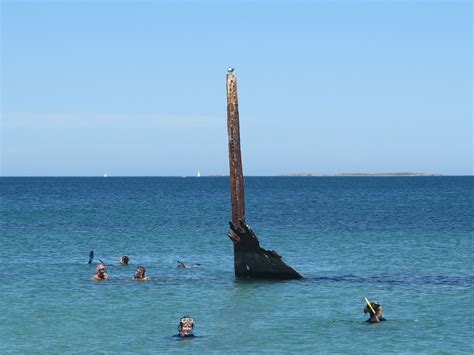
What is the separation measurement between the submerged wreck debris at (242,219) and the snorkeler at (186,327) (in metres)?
10.4

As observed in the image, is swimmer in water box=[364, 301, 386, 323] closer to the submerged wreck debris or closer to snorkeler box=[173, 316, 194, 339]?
snorkeler box=[173, 316, 194, 339]

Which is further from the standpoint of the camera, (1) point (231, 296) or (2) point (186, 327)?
(1) point (231, 296)

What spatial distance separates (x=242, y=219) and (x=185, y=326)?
1077cm

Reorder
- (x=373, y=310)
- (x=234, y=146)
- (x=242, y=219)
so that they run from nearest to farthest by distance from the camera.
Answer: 1. (x=373, y=310)
2. (x=242, y=219)
3. (x=234, y=146)

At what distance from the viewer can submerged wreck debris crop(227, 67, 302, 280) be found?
1353 inches

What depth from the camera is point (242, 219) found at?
3422 centimetres

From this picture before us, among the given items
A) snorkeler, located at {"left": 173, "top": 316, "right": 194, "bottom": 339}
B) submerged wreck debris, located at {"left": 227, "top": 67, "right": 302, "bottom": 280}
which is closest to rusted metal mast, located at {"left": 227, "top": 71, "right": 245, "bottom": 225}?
submerged wreck debris, located at {"left": 227, "top": 67, "right": 302, "bottom": 280}

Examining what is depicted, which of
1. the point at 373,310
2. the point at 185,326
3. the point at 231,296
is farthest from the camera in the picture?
the point at 231,296

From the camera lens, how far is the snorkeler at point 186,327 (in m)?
23.7

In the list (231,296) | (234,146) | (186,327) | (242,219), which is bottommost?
(231,296)

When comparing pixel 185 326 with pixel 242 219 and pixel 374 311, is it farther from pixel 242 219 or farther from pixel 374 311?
pixel 242 219

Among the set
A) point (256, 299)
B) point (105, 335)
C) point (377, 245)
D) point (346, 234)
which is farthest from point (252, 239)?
point (346, 234)

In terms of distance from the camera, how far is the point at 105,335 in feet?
82.1

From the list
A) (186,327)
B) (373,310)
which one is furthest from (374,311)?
(186,327)
